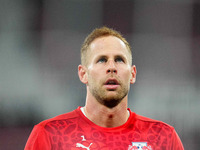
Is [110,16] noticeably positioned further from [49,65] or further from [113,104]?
[113,104]

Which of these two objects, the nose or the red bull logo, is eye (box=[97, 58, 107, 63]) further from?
the red bull logo

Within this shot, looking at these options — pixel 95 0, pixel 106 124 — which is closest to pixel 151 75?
pixel 95 0

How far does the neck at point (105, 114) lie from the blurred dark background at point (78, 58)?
1459mm

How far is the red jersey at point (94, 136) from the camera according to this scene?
2.05 m

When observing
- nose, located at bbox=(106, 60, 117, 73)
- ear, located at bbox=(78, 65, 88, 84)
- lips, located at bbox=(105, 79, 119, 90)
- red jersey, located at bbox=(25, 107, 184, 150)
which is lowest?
red jersey, located at bbox=(25, 107, 184, 150)

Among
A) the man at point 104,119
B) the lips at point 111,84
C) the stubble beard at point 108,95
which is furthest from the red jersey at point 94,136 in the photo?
the lips at point 111,84

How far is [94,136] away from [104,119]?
0.15 m

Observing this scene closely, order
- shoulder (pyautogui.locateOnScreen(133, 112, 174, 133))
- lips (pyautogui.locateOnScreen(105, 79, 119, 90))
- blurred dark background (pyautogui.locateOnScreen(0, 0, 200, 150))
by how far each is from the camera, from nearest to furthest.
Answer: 1. lips (pyautogui.locateOnScreen(105, 79, 119, 90))
2. shoulder (pyautogui.locateOnScreen(133, 112, 174, 133))
3. blurred dark background (pyautogui.locateOnScreen(0, 0, 200, 150))

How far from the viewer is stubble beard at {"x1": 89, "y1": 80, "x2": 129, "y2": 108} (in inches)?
79.3

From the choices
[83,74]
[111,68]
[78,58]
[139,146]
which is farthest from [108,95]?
[78,58]

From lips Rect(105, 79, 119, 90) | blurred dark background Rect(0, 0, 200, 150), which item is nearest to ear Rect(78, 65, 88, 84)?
lips Rect(105, 79, 119, 90)

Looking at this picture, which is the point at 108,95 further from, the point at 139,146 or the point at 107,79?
the point at 139,146

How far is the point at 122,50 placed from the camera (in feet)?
7.06

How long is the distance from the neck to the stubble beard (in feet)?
0.16
